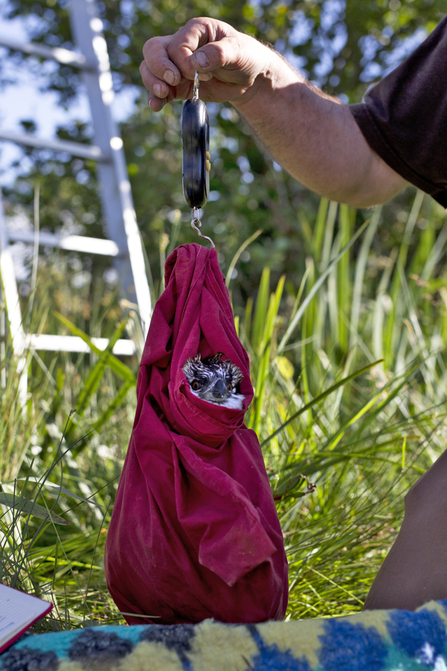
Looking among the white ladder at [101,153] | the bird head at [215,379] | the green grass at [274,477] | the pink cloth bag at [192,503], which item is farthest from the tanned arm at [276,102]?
the white ladder at [101,153]

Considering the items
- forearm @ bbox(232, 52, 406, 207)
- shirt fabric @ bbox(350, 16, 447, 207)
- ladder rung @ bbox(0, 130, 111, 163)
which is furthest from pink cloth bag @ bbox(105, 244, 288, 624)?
ladder rung @ bbox(0, 130, 111, 163)

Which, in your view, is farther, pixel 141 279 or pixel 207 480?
pixel 141 279

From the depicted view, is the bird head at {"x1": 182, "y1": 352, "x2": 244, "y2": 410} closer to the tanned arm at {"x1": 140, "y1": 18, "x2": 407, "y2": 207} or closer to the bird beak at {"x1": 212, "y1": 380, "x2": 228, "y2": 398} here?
the bird beak at {"x1": 212, "y1": 380, "x2": 228, "y2": 398}

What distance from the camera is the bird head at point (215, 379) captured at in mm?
640

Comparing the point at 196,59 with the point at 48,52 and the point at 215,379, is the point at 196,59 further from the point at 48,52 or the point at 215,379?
the point at 48,52

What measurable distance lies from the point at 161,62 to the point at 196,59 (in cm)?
7

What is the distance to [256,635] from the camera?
0.55 m

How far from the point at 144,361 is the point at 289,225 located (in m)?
2.29

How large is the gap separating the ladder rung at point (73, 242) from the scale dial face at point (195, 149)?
115 centimetres

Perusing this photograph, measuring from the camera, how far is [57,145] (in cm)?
201

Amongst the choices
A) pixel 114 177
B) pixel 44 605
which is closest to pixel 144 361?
pixel 44 605

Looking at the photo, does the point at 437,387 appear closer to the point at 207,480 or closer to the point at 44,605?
the point at 207,480

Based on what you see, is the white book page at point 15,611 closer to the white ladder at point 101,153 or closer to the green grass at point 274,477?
the green grass at point 274,477

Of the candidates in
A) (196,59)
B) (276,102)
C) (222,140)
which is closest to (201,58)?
(196,59)
